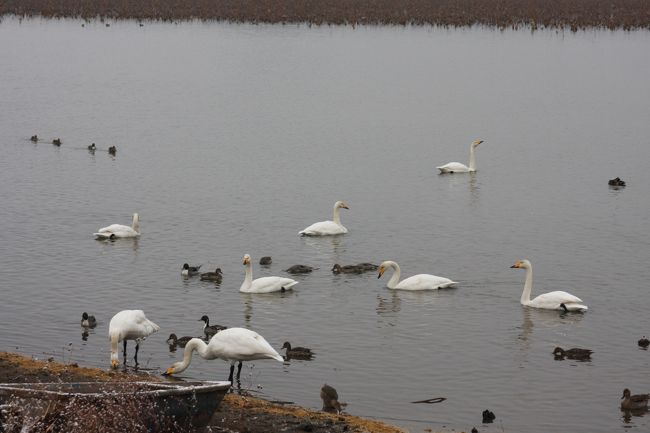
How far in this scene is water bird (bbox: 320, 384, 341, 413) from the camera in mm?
16892

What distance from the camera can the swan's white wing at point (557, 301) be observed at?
75.5 feet

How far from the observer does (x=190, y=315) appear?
2242cm

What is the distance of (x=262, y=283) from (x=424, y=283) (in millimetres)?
3306

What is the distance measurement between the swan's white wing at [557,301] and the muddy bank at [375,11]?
6170cm

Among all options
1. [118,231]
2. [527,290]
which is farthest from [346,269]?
[118,231]

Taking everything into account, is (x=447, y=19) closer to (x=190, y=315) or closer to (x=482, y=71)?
(x=482, y=71)

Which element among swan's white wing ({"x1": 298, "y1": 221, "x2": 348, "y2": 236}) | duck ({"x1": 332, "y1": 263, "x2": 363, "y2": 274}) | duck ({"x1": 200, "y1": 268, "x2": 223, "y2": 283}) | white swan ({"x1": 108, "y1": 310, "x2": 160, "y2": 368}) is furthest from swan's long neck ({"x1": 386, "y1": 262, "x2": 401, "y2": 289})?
white swan ({"x1": 108, "y1": 310, "x2": 160, "y2": 368})

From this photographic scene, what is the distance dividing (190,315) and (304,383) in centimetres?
452

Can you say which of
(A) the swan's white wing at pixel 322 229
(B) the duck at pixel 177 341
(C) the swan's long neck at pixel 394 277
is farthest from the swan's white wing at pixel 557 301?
(A) the swan's white wing at pixel 322 229

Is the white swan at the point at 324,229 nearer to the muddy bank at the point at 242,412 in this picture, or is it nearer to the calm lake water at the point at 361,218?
the calm lake water at the point at 361,218

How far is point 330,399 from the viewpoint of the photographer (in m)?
16.9

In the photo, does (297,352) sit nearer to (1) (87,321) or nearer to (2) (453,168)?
(1) (87,321)

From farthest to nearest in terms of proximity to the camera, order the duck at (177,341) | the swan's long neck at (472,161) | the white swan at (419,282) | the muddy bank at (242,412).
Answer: the swan's long neck at (472,161) → the white swan at (419,282) → the duck at (177,341) → the muddy bank at (242,412)

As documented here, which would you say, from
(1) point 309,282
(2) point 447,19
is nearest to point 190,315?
(1) point 309,282
